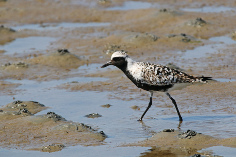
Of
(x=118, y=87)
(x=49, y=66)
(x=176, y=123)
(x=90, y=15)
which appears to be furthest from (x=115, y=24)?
(x=176, y=123)

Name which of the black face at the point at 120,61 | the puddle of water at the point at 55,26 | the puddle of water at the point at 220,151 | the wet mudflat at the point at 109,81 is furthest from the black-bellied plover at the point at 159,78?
the puddle of water at the point at 55,26

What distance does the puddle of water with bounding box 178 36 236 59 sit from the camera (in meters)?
17.5

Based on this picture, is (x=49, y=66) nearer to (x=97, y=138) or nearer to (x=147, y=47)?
(x=147, y=47)

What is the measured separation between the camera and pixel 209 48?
720 inches

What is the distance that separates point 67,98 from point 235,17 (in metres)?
12.4

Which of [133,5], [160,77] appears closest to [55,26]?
[133,5]

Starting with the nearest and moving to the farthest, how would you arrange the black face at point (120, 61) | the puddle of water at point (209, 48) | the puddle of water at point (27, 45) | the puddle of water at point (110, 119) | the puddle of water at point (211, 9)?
A: the puddle of water at point (110, 119)
the black face at point (120, 61)
the puddle of water at point (209, 48)
the puddle of water at point (27, 45)
the puddle of water at point (211, 9)

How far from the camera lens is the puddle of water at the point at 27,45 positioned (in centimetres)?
2002

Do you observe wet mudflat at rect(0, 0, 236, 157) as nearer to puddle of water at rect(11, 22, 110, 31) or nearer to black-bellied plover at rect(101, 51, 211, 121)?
puddle of water at rect(11, 22, 110, 31)

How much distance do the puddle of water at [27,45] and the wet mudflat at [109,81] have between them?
0.14ft

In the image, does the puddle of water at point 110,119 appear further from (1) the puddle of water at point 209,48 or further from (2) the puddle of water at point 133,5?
(2) the puddle of water at point 133,5

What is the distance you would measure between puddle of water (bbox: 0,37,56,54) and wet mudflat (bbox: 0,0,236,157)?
4 centimetres

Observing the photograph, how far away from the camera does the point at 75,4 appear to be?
28875mm

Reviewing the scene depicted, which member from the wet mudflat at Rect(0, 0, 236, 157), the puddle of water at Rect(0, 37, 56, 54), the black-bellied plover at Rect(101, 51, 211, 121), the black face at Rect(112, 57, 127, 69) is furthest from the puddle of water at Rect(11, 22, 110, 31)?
the black-bellied plover at Rect(101, 51, 211, 121)
